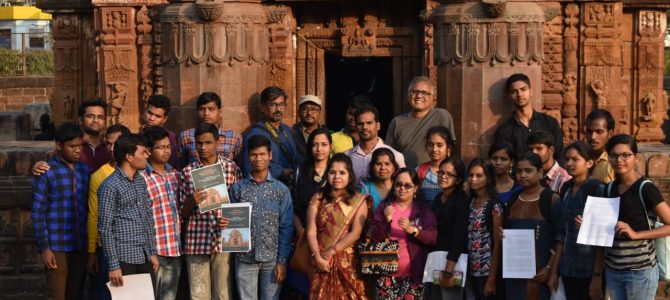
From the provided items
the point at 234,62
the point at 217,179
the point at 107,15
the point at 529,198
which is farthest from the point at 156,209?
the point at 107,15

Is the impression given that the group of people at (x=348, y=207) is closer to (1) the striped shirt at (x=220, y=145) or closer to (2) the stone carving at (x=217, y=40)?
(1) the striped shirt at (x=220, y=145)

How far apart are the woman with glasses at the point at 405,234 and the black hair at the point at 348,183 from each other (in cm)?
24

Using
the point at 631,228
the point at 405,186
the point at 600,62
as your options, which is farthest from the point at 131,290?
the point at 600,62

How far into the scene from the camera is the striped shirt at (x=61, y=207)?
10.3 metres

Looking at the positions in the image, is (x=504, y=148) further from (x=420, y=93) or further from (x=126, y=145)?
(x=126, y=145)

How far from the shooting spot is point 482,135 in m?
11.1

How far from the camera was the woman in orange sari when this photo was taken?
31.8 ft

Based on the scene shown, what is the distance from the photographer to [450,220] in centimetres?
962

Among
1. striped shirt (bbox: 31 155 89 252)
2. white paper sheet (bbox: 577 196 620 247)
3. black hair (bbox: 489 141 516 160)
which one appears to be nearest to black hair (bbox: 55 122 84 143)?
striped shirt (bbox: 31 155 89 252)

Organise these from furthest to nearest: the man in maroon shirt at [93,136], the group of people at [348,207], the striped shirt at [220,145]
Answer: the man in maroon shirt at [93,136] → the striped shirt at [220,145] → the group of people at [348,207]

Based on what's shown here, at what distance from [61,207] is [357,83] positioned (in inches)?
312

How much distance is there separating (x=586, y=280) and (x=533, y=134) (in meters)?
1.26

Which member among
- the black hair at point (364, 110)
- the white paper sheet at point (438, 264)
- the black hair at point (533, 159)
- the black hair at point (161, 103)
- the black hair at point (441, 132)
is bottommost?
the white paper sheet at point (438, 264)

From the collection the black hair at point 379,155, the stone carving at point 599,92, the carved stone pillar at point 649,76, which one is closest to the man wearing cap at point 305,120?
the black hair at point 379,155
